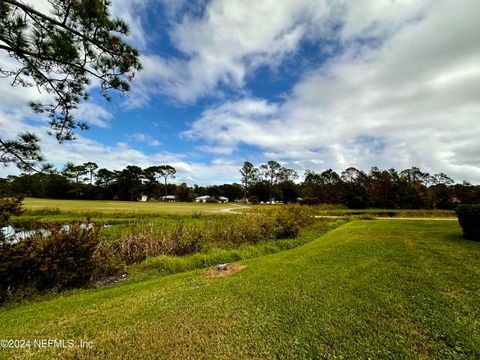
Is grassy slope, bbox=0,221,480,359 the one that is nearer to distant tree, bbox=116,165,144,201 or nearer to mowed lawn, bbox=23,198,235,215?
mowed lawn, bbox=23,198,235,215

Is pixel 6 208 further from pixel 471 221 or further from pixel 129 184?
pixel 129 184

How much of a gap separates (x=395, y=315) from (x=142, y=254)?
9023 millimetres

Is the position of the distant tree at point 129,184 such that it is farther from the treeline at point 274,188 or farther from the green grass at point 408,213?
the green grass at point 408,213

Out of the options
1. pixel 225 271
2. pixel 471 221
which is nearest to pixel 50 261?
pixel 225 271

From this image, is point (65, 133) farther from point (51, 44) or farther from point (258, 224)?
point (258, 224)

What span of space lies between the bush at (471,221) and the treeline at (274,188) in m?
12.2

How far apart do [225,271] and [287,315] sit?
3403 millimetres

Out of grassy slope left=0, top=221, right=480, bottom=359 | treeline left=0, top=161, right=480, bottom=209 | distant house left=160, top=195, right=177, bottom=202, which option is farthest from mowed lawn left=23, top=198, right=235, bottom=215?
distant house left=160, top=195, right=177, bottom=202

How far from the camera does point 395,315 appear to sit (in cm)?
348

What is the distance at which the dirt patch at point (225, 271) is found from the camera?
654cm

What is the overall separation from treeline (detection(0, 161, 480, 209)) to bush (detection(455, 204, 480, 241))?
12.2 metres

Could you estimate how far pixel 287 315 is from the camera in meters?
3.73

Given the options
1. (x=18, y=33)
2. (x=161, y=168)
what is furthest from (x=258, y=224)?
(x=161, y=168)

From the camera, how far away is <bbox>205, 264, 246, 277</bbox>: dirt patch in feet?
21.4
